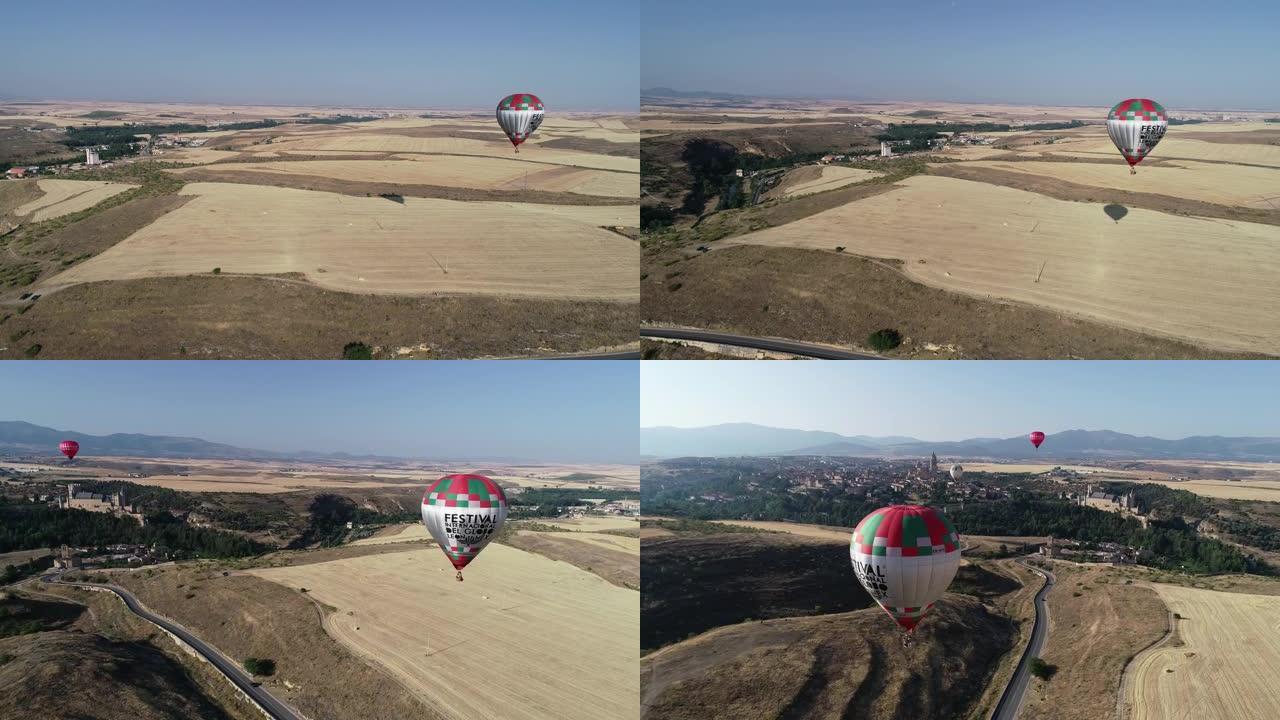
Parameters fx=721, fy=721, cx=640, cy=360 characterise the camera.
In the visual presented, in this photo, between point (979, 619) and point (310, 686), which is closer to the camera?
point (310, 686)

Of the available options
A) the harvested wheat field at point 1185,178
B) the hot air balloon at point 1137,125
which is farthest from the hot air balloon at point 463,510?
the harvested wheat field at point 1185,178

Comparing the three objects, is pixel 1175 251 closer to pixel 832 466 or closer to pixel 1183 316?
pixel 1183 316

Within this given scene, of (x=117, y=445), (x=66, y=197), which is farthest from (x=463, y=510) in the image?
(x=117, y=445)

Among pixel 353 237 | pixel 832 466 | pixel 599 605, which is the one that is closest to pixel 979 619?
pixel 599 605

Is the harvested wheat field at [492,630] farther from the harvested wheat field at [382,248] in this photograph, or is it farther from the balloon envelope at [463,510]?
the harvested wheat field at [382,248]

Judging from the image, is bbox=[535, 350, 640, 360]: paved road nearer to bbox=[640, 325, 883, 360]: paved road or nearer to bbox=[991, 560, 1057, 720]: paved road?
bbox=[640, 325, 883, 360]: paved road
